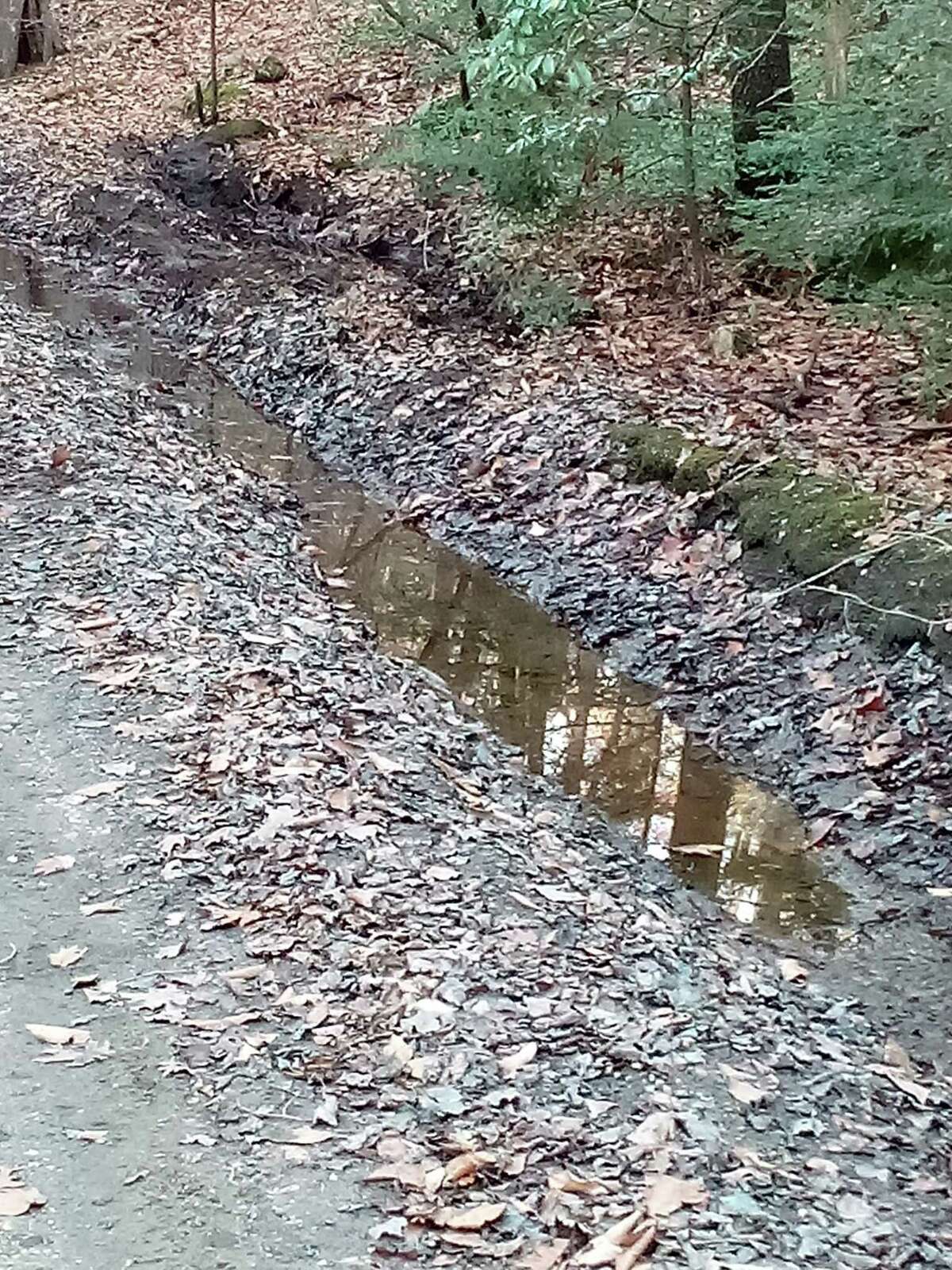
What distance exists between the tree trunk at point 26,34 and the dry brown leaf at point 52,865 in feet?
77.9

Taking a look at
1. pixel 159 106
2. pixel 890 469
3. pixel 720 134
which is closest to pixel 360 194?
pixel 720 134

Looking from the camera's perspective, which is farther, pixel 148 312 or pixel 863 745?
pixel 148 312

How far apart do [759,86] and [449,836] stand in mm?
8010

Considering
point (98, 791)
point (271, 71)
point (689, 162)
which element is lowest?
point (98, 791)

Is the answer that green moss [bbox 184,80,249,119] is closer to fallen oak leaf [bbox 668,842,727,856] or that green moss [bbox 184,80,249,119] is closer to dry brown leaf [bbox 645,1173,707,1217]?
fallen oak leaf [bbox 668,842,727,856]

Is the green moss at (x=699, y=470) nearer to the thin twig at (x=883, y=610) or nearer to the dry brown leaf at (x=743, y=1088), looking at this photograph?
the thin twig at (x=883, y=610)

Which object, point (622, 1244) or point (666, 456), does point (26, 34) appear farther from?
point (622, 1244)

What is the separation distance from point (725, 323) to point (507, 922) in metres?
7.57

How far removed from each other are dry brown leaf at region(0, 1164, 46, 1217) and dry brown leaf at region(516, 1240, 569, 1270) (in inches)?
53.3

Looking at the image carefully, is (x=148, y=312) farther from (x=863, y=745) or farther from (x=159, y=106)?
(x=863, y=745)

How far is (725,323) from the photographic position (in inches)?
467

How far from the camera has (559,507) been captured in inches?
408

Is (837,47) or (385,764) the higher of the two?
(837,47)

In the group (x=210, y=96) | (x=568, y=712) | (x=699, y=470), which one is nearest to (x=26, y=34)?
(x=210, y=96)
